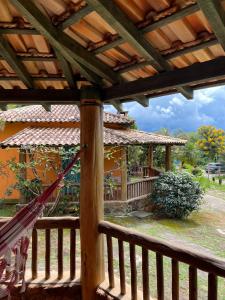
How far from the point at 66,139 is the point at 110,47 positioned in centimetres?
742

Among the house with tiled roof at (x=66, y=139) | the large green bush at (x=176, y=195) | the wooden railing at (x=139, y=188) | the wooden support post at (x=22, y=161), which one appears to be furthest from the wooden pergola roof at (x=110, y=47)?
the wooden railing at (x=139, y=188)

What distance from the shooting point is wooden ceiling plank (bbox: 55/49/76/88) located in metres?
2.55

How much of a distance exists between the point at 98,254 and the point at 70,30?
7.02 ft

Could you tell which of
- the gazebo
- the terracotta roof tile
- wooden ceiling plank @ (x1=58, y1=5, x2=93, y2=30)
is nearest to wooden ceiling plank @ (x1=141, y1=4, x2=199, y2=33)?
the gazebo

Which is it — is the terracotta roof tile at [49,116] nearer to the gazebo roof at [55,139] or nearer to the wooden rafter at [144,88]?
the gazebo roof at [55,139]

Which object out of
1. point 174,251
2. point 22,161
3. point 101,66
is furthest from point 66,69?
point 22,161

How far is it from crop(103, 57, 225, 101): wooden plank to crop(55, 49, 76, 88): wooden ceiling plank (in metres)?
0.39

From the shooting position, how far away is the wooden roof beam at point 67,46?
1874 mm

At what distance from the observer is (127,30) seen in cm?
192

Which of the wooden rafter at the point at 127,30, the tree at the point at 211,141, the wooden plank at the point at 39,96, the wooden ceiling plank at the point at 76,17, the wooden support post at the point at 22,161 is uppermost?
the tree at the point at 211,141

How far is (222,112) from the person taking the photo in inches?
3233

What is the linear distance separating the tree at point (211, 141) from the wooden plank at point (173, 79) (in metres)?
22.1

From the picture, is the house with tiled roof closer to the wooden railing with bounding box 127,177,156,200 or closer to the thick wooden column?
the wooden railing with bounding box 127,177,156,200

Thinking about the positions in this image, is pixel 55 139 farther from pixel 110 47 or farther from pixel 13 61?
pixel 110 47
